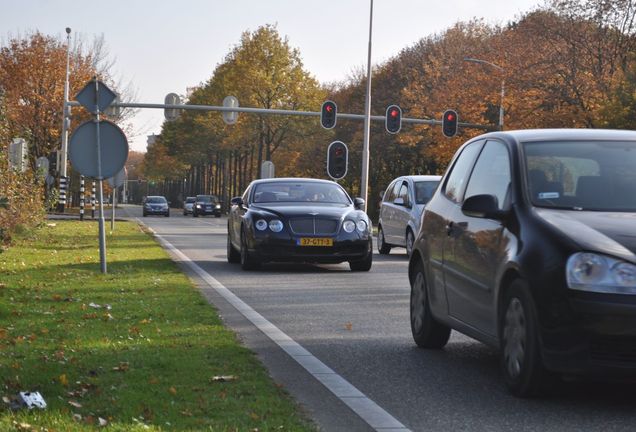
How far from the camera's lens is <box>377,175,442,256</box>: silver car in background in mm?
22516

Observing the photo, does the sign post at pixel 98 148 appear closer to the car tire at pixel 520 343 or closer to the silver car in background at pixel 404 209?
the silver car in background at pixel 404 209

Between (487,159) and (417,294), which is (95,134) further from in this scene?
(487,159)

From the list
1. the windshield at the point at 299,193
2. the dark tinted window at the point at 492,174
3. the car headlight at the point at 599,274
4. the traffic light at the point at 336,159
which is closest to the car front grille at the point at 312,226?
the windshield at the point at 299,193

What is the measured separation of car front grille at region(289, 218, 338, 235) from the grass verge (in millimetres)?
3718

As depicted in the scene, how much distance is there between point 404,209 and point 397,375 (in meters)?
15.4

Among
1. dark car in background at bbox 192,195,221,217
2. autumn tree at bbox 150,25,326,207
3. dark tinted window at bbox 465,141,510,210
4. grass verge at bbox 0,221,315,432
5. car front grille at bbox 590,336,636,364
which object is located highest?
autumn tree at bbox 150,25,326,207

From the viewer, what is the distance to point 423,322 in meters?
9.17

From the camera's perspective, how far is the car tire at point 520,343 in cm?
663

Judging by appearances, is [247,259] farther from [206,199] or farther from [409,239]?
[206,199]

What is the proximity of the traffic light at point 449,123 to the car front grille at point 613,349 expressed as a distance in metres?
37.5

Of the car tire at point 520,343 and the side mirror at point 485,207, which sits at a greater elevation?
the side mirror at point 485,207

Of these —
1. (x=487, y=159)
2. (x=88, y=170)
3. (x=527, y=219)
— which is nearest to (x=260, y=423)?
(x=527, y=219)

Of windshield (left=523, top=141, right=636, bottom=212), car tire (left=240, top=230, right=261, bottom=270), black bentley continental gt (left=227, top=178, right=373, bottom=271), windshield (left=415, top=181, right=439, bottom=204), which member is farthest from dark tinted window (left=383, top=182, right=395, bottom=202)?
windshield (left=523, top=141, right=636, bottom=212)

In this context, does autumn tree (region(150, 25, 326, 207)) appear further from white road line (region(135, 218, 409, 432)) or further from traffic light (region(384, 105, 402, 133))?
white road line (region(135, 218, 409, 432))
